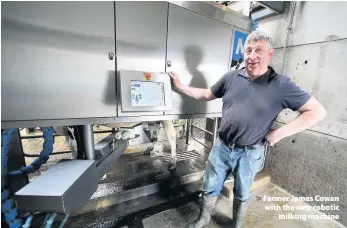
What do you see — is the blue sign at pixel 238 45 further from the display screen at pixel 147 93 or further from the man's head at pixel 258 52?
the display screen at pixel 147 93

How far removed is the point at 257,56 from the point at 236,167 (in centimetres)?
82

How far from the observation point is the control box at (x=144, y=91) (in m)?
1.01

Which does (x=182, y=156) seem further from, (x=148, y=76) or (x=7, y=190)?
(x=7, y=190)

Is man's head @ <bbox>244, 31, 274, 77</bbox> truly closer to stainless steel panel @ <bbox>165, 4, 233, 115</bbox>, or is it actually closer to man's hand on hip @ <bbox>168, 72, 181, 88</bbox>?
stainless steel panel @ <bbox>165, 4, 233, 115</bbox>

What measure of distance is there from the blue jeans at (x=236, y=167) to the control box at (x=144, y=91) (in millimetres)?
580

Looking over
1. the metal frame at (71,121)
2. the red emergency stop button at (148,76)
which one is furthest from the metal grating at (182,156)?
the red emergency stop button at (148,76)

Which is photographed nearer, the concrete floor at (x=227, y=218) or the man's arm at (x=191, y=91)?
the man's arm at (x=191, y=91)

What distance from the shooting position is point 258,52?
1129 mm

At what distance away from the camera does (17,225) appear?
3.13 ft

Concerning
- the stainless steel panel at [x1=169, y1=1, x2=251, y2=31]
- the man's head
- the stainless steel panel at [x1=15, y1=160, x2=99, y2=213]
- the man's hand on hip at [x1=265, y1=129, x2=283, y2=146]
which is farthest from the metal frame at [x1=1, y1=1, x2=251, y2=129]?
the man's hand on hip at [x1=265, y1=129, x2=283, y2=146]

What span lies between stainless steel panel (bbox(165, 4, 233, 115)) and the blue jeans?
40cm

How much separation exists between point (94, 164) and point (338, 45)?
223cm

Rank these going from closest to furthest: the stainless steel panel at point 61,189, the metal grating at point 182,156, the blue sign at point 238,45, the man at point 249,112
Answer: the stainless steel panel at point 61,189
the man at point 249,112
the blue sign at point 238,45
the metal grating at point 182,156

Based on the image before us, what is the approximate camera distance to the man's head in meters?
1.13
